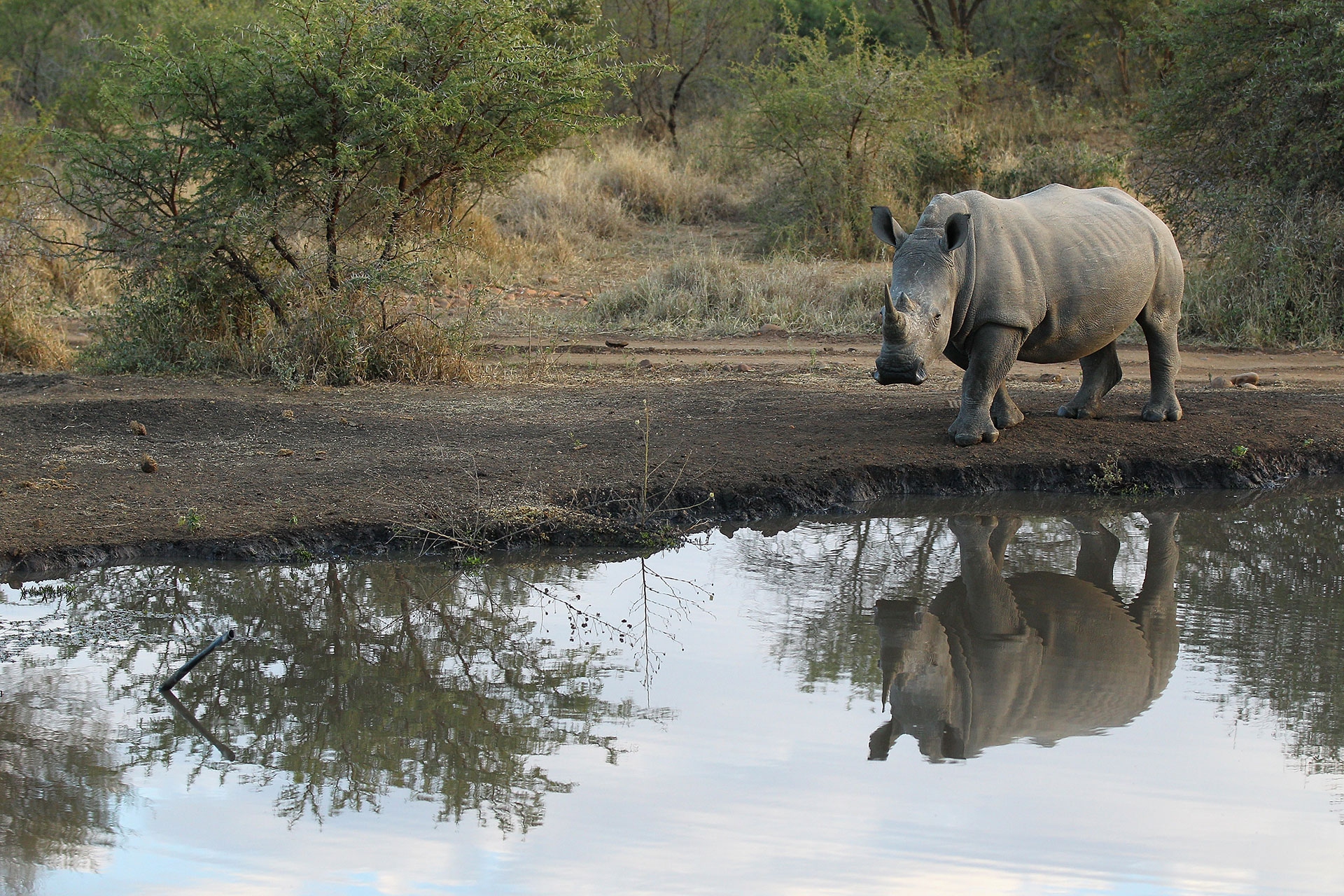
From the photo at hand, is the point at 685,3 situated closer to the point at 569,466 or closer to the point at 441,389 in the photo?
the point at 441,389

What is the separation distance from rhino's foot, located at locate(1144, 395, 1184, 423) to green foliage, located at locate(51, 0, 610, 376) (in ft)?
16.3

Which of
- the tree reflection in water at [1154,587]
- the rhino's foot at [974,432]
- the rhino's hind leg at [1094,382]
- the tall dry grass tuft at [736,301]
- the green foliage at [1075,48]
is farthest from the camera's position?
the green foliage at [1075,48]

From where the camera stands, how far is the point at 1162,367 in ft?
25.8

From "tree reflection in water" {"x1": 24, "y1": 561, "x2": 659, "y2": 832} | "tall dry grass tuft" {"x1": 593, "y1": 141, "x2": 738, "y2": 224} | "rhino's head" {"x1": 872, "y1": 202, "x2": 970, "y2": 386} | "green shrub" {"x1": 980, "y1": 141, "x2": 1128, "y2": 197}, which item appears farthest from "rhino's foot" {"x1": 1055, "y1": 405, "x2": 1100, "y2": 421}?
"tall dry grass tuft" {"x1": 593, "y1": 141, "x2": 738, "y2": 224}

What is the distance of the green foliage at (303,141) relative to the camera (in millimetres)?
9258

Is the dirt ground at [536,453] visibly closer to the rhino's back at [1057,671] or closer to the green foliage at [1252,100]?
the rhino's back at [1057,671]

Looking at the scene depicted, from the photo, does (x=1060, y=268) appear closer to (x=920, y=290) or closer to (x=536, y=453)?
(x=920, y=290)

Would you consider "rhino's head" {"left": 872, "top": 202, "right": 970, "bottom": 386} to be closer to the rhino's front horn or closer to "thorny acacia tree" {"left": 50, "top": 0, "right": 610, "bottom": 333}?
the rhino's front horn

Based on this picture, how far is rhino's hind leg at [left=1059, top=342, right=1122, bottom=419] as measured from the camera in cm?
794

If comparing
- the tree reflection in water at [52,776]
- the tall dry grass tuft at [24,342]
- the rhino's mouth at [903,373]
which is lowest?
the tree reflection in water at [52,776]

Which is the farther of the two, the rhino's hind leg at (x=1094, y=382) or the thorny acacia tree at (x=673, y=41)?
the thorny acacia tree at (x=673, y=41)

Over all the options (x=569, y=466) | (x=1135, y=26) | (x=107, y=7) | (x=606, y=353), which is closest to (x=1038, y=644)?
(x=569, y=466)

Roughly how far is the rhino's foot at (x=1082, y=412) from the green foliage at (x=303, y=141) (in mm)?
4531

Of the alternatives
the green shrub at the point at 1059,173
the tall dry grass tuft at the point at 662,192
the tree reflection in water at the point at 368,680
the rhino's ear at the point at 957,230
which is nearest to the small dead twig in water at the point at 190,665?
the tree reflection in water at the point at 368,680
